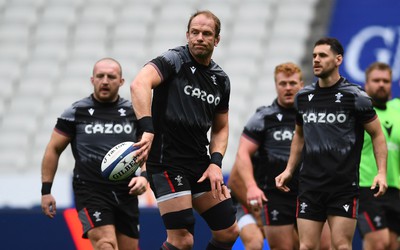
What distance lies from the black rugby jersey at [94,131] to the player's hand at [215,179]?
1674mm

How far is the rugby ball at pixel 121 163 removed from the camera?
22.5 feet

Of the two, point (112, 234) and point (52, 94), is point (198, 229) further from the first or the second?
A: point (52, 94)

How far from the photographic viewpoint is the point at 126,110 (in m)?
8.91

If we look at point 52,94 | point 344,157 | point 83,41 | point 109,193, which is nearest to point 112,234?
point 109,193

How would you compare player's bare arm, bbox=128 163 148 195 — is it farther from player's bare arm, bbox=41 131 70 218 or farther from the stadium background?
the stadium background

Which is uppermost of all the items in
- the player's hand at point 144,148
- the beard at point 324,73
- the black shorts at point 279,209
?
the beard at point 324,73

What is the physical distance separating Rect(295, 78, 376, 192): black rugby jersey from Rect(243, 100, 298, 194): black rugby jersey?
136 centimetres

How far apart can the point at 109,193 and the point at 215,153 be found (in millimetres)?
1593

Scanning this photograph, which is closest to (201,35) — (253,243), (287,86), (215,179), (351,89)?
(215,179)

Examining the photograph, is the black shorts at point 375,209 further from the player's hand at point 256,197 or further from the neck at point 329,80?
the neck at point 329,80

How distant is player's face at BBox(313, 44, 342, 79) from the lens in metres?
7.85

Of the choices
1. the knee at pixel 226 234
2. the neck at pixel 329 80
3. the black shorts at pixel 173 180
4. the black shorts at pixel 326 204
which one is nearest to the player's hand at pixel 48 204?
the black shorts at pixel 173 180

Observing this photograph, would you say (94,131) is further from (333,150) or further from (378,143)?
(378,143)

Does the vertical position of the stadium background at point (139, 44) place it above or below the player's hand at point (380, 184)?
above
